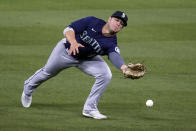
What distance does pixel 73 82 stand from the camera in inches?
436

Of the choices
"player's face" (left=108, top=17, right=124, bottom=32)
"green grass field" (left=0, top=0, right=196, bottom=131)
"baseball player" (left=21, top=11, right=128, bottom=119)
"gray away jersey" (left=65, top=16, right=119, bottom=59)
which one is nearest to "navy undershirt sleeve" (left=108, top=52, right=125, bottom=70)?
"baseball player" (left=21, top=11, right=128, bottom=119)

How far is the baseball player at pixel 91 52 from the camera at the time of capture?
8258mm

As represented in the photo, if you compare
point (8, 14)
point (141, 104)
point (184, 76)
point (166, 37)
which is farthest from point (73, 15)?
point (141, 104)

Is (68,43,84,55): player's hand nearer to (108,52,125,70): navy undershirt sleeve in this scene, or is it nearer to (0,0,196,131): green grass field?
(108,52,125,70): navy undershirt sleeve

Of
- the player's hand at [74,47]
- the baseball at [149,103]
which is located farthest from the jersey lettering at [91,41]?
the baseball at [149,103]

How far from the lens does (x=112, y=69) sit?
40.9 ft

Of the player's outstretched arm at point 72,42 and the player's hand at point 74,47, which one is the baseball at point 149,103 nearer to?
the player's outstretched arm at point 72,42

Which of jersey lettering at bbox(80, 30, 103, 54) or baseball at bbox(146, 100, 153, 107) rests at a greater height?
jersey lettering at bbox(80, 30, 103, 54)

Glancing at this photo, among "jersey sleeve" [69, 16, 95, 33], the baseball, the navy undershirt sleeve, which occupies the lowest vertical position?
the baseball

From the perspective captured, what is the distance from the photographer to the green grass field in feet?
27.5

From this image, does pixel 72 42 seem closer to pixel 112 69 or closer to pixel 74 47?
pixel 74 47

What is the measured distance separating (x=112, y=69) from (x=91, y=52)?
3957 millimetres

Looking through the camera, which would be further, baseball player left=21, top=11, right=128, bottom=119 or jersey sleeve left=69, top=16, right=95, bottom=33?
jersey sleeve left=69, top=16, right=95, bottom=33

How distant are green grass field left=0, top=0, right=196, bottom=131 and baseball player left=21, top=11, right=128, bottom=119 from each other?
346 millimetres
